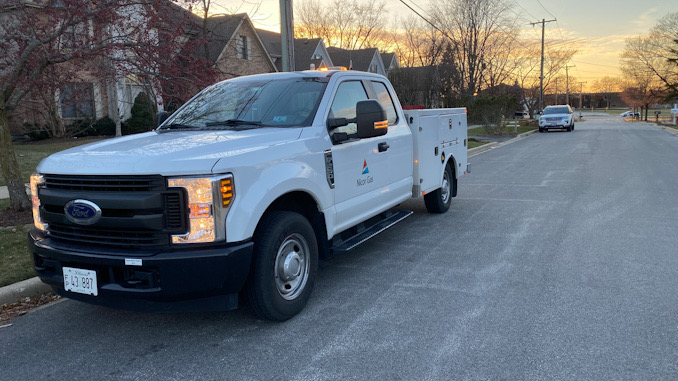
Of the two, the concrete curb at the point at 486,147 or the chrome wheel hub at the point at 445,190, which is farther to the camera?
the concrete curb at the point at 486,147

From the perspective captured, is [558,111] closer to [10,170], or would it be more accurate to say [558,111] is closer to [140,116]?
[140,116]

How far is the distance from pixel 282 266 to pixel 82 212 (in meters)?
1.48

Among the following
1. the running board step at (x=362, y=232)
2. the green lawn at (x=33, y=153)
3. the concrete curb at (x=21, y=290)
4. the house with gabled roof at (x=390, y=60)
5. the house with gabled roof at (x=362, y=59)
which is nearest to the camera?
the concrete curb at (x=21, y=290)

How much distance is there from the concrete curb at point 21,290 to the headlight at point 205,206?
227cm

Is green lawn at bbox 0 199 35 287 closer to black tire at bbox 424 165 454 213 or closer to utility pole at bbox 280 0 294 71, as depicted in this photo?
black tire at bbox 424 165 454 213

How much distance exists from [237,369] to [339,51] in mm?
→ 51786

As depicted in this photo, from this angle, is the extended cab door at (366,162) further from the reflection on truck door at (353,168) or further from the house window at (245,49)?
the house window at (245,49)

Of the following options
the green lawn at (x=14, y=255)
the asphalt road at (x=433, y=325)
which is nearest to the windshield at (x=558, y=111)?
the asphalt road at (x=433, y=325)

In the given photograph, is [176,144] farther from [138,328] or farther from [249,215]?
[138,328]

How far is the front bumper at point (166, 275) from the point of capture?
3.31 metres

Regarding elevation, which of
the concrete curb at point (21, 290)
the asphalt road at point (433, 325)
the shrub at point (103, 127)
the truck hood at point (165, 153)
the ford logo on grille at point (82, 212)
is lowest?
the asphalt road at point (433, 325)

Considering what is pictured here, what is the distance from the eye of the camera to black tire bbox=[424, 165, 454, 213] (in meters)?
7.80

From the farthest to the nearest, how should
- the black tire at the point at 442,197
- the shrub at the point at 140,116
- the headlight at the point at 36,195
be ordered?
1. the shrub at the point at 140,116
2. the black tire at the point at 442,197
3. the headlight at the point at 36,195

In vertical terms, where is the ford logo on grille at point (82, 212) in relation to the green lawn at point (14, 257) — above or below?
above
